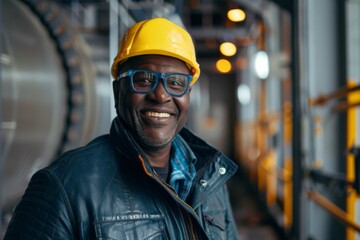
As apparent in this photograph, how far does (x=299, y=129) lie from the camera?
3.00 m

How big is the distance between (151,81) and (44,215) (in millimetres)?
484

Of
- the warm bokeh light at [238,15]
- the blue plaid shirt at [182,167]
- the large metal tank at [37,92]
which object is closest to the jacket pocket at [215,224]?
the blue plaid shirt at [182,167]

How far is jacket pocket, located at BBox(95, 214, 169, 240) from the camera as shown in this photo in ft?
3.90

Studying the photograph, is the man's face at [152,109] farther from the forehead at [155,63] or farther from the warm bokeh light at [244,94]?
the warm bokeh light at [244,94]

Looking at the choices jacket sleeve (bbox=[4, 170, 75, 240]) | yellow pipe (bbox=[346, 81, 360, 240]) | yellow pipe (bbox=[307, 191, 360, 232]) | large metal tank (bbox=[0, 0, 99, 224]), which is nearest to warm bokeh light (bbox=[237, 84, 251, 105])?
yellow pipe (bbox=[307, 191, 360, 232])

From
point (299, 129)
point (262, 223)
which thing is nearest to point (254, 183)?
point (262, 223)

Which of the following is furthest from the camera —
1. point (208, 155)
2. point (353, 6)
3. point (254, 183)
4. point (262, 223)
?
point (254, 183)

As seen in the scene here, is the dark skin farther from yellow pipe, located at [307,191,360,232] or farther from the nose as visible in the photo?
yellow pipe, located at [307,191,360,232]

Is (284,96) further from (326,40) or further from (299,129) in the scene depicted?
(299,129)

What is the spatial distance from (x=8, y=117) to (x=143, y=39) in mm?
1000

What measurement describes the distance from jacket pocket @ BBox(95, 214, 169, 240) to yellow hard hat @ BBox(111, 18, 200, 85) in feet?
1.58

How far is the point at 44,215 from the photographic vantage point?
44.8 inches

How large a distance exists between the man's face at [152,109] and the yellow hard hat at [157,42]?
27 millimetres

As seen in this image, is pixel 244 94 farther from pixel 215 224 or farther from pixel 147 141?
pixel 147 141
